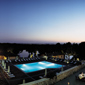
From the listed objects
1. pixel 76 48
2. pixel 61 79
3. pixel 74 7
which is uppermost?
pixel 74 7

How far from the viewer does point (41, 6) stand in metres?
22.0

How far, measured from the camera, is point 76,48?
4000 cm

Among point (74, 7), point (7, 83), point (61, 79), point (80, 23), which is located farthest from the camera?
point (80, 23)

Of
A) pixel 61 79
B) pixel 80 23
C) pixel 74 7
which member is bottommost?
pixel 61 79

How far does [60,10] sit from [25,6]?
9559 millimetres

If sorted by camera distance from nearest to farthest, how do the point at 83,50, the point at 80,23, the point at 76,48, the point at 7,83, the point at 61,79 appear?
the point at 7,83 < the point at 61,79 < the point at 80,23 < the point at 83,50 < the point at 76,48

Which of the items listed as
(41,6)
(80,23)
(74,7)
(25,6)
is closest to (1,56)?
(25,6)

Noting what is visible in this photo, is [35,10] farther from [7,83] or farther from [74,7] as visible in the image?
[7,83]

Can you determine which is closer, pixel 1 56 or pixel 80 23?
pixel 1 56

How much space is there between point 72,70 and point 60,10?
16.2 metres

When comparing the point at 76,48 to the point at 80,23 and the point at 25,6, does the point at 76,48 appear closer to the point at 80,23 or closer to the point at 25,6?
the point at 80,23

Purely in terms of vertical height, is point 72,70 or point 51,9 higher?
point 51,9

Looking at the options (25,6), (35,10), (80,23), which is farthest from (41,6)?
(80,23)

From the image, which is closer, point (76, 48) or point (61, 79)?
point (61, 79)
